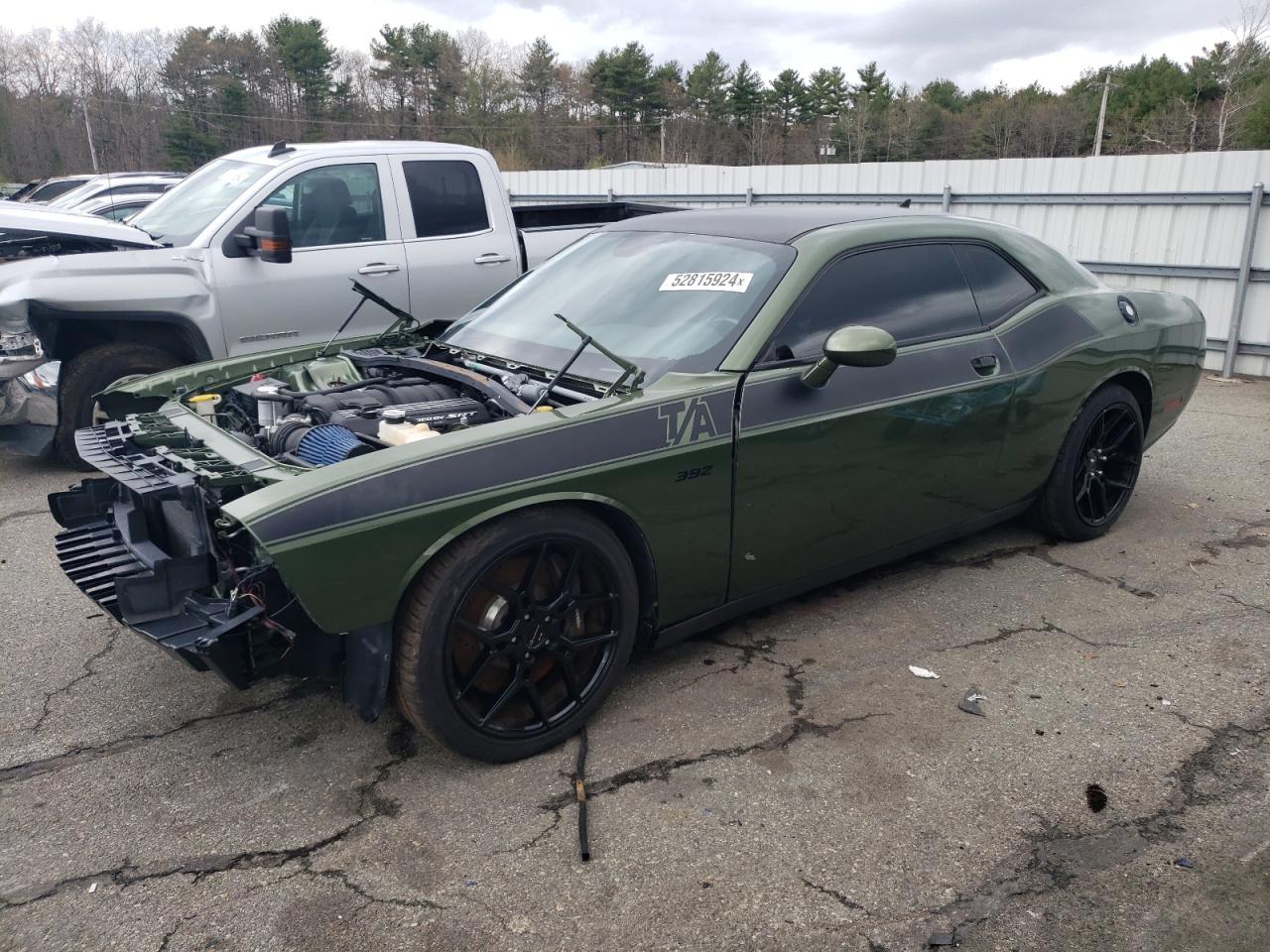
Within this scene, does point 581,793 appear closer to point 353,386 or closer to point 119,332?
point 353,386

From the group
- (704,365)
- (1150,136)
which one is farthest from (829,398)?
(1150,136)

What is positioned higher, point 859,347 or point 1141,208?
point 1141,208

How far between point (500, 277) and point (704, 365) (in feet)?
13.1

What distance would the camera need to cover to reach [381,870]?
98.0 inches

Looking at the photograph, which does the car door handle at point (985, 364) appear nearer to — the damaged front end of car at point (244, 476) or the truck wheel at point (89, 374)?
the damaged front end of car at point (244, 476)

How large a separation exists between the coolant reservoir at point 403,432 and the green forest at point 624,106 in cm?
4293

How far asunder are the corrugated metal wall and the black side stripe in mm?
7524

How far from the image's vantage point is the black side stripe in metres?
2.46

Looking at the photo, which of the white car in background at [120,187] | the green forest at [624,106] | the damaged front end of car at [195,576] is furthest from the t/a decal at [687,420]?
the green forest at [624,106]

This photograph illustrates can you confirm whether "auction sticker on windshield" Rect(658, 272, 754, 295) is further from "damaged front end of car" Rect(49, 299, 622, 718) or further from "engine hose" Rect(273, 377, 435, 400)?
"engine hose" Rect(273, 377, 435, 400)

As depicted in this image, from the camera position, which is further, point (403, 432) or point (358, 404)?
point (358, 404)

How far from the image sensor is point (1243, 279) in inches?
356

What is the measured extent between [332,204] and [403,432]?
3.89 metres

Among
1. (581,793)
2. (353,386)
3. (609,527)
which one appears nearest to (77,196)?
(353,386)
